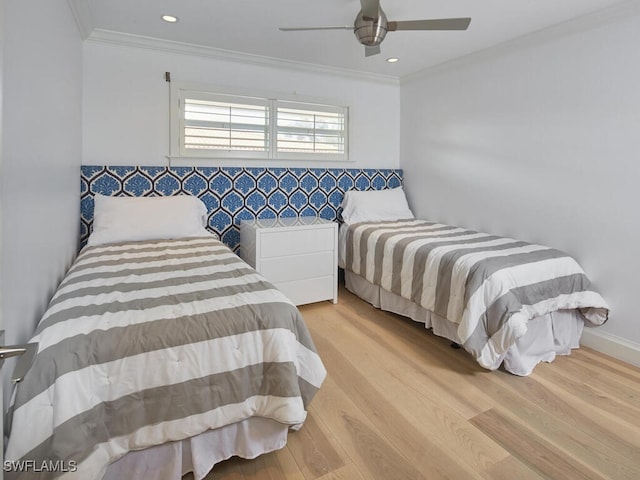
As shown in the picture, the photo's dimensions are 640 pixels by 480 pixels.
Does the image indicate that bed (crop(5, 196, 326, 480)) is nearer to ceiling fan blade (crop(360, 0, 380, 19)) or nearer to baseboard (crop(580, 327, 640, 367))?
ceiling fan blade (crop(360, 0, 380, 19))

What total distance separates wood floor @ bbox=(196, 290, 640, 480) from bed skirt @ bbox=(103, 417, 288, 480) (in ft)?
0.27

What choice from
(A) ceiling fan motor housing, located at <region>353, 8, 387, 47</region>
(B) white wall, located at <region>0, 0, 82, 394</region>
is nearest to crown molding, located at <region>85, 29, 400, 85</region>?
(B) white wall, located at <region>0, 0, 82, 394</region>

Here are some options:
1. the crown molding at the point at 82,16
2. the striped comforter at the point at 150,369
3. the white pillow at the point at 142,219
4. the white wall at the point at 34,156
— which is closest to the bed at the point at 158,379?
the striped comforter at the point at 150,369

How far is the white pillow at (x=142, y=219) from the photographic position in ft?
8.26

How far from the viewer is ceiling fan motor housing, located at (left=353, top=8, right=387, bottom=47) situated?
2059 mm

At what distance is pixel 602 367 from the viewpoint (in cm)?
222

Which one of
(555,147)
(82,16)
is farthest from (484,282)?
(82,16)

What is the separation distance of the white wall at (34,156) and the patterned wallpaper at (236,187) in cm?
53

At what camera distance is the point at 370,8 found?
6.54 ft

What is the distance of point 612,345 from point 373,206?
7.22ft

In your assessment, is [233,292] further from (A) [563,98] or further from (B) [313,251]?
(A) [563,98]

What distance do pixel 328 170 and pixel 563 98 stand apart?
2057mm

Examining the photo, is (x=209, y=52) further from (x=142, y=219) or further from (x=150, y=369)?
(x=150, y=369)

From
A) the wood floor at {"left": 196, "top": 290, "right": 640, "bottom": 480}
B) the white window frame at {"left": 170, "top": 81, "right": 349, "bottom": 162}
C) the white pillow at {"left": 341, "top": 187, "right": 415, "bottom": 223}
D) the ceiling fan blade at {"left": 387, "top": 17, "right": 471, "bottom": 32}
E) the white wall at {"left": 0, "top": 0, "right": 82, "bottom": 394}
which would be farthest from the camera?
the white pillow at {"left": 341, "top": 187, "right": 415, "bottom": 223}
